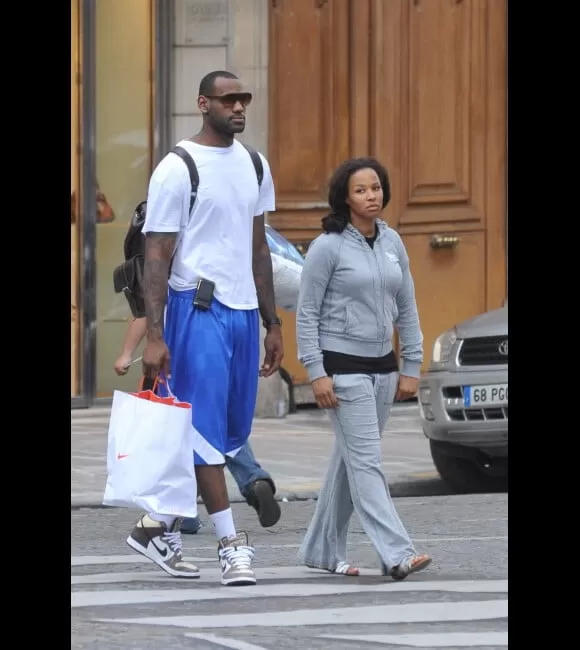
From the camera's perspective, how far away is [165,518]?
26.3ft

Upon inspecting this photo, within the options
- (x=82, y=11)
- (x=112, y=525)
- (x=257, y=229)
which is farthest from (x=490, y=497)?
(x=82, y=11)

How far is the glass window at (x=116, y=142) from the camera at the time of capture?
15.4 m

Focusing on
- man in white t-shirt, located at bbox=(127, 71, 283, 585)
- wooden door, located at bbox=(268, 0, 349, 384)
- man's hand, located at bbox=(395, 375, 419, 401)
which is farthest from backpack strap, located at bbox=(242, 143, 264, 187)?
wooden door, located at bbox=(268, 0, 349, 384)

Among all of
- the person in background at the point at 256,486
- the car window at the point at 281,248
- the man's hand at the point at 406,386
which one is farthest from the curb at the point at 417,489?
the man's hand at the point at 406,386

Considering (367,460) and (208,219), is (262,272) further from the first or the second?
(367,460)

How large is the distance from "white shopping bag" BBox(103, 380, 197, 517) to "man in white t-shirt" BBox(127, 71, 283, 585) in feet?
A: 0.42

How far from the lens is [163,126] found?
15.5 metres

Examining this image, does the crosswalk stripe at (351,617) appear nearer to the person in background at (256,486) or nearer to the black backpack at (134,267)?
the person in background at (256,486)

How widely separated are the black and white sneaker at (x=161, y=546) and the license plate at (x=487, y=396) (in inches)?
146

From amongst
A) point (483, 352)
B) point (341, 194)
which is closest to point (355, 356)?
point (341, 194)
